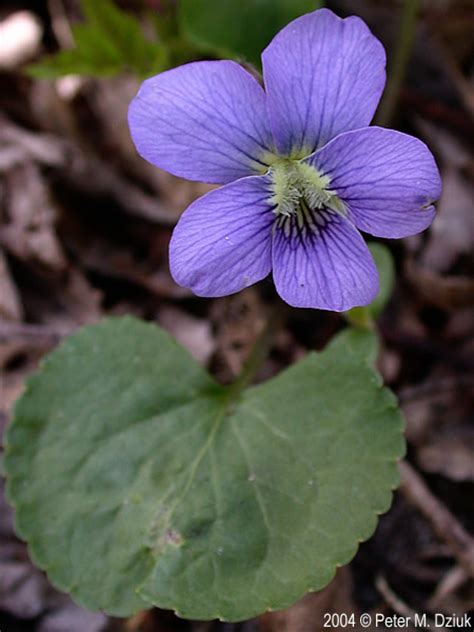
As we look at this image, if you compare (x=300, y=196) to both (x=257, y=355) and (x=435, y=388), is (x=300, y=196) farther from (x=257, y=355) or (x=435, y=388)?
(x=435, y=388)


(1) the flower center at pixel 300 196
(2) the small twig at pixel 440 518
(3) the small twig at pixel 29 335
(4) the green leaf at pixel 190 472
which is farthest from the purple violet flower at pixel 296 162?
(3) the small twig at pixel 29 335

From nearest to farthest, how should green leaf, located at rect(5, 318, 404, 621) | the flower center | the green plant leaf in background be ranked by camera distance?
1. the flower center
2. green leaf, located at rect(5, 318, 404, 621)
3. the green plant leaf in background

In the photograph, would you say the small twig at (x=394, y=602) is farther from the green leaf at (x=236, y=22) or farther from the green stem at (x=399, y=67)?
the green leaf at (x=236, y=22)

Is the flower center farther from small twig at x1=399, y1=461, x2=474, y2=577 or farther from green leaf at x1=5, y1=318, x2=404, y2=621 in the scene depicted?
small twig at x1=399, y1=461, x2=474, y2=577

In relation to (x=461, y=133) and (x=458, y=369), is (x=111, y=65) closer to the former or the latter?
(x=461, y=133)

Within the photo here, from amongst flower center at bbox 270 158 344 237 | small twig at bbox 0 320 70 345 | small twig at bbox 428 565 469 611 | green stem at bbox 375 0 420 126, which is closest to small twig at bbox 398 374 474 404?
small twig at bbox 428 565 469 611

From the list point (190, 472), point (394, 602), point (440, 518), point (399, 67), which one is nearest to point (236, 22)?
point (399, 67)
